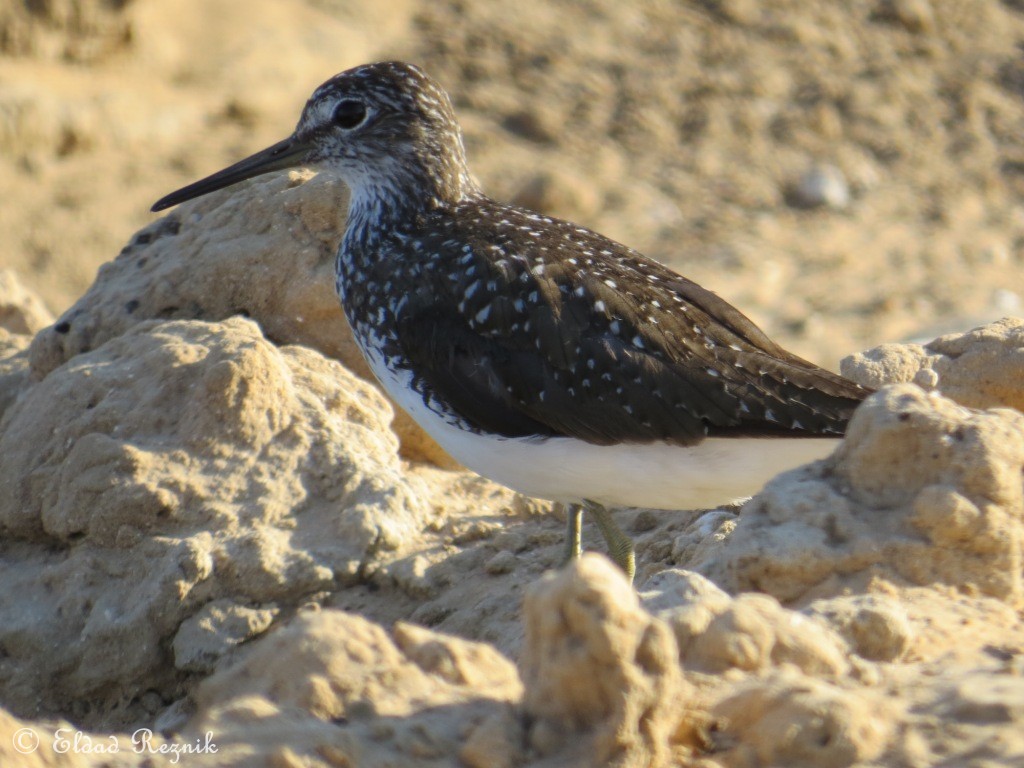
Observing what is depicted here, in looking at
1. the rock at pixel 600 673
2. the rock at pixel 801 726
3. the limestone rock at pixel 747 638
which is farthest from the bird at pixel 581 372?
the rock at pixel 600 673

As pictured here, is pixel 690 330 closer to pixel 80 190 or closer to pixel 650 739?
pixel 650 739

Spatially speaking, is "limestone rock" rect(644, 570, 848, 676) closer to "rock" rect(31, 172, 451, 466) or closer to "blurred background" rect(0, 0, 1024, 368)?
"rock" rect(31, 172, 451, 466)

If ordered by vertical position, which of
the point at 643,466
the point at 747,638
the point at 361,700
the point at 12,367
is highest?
the point at 12,367

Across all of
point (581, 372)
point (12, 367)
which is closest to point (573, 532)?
point (581, 372)

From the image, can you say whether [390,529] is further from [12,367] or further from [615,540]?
[12,367]

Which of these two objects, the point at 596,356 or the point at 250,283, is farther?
the point at 250,283

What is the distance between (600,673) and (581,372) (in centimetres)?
260

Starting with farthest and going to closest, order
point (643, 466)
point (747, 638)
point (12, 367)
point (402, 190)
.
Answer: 1. point (12, 367)
2. point (402, 190)
3. point (643, 466)
4. point (747, 638)

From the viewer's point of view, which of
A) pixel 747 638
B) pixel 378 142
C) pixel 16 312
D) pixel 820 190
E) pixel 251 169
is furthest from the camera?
pixel 820 190

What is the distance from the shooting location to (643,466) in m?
6.13

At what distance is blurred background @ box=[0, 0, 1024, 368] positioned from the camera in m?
14.1

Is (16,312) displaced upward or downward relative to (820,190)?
downward

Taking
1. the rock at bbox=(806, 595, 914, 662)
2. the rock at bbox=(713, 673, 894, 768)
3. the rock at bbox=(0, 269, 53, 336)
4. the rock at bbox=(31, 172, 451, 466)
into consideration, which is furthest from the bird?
the rock at bbox=(0, 269, 53, 336)

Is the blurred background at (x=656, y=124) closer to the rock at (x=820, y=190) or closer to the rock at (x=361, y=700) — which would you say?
the rock at (x=820, y=190)
